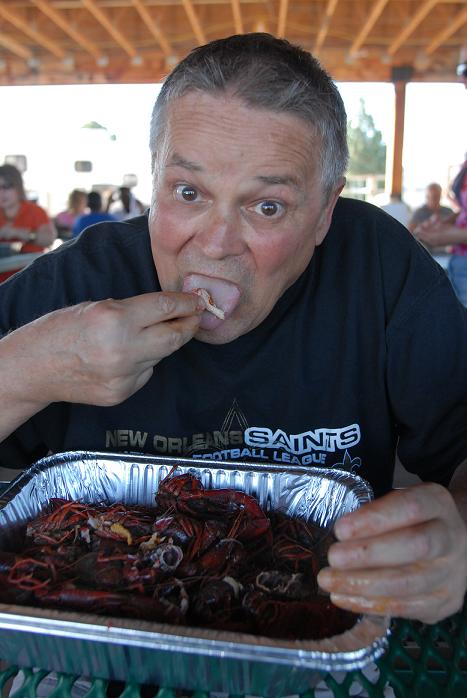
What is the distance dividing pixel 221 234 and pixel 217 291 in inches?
5.8

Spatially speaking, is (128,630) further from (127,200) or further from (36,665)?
(127,200)

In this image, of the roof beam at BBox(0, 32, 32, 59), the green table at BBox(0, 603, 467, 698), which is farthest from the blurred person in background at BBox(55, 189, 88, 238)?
the green table at BBox(0, 603, 467, 698)

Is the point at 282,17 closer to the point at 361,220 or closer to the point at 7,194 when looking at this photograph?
the point at 7,194

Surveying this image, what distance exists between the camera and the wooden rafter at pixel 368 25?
862 centimetres

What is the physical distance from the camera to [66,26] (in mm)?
9414

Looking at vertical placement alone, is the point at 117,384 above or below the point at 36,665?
above

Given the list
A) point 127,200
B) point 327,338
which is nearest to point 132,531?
point 327,338

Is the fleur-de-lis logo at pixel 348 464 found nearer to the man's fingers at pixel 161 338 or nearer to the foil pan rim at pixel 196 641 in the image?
the man's fingers at pixel 161 338

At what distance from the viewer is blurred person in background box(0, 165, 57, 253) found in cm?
640

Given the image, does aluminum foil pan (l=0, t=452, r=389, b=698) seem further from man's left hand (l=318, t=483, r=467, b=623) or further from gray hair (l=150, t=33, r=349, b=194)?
gray hair (l=150, t=33, r=349, b=194)

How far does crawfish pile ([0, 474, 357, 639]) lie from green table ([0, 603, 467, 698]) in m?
0.09

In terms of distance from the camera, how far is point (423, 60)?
11.2 meters

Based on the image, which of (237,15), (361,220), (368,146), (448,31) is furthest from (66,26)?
(368,146)

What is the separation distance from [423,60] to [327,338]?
11271mm
